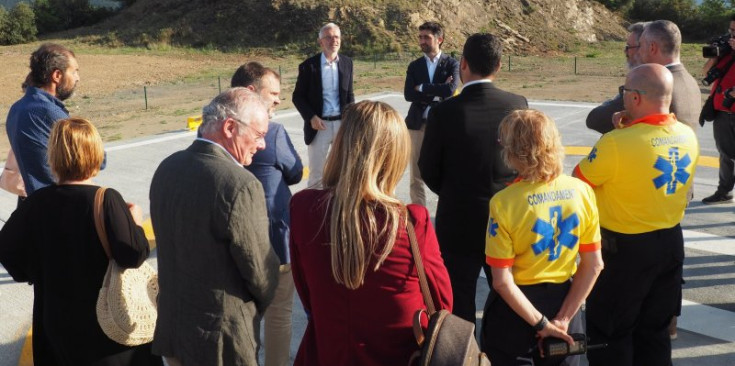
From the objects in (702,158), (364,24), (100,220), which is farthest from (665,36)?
(364,24)

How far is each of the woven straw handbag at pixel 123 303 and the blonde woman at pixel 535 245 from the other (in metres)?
1.62

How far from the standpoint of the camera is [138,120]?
60.0 feet

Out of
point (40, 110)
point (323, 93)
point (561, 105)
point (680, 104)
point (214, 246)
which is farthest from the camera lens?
point (561, 105)

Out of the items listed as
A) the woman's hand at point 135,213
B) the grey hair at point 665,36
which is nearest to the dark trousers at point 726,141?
the grey hair at point 665,36

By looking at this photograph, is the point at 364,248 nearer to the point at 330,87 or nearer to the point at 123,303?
the point at 123,303

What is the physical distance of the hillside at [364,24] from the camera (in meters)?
42.2

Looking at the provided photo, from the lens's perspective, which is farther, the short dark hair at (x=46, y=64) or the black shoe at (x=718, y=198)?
the black shoe at (x=718, y=198)

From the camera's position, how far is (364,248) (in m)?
2.50

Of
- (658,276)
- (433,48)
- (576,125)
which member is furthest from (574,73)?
(658,276)

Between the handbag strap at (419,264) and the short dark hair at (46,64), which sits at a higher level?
the short dark hair at (46,64)

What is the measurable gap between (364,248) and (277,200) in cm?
168

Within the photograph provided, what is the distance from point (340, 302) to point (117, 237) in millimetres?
1179

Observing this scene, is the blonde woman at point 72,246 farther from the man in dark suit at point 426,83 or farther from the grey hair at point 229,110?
the man in dark suit at point 426,83

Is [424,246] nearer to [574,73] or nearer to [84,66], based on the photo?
[574,73]
